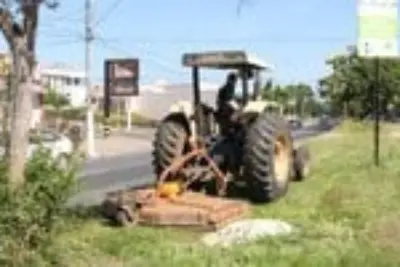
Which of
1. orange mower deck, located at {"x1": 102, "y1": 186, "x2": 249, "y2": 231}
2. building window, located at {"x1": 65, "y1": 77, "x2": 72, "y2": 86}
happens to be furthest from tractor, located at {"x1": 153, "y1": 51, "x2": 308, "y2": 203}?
building window, located at {"x1": 65, "y1": 77, "x2": 72, "y2": 86}

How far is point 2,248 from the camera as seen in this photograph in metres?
10.0

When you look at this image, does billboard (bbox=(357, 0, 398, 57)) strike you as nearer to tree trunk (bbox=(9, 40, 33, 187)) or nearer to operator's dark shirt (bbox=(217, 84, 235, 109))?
operator's dark shirt (bbox=(217, 84, 235, 109))

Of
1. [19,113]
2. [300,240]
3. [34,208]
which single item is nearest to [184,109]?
[300,240]

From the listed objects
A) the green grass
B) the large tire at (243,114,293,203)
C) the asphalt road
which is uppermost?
the large tire at (243,114,293,203)

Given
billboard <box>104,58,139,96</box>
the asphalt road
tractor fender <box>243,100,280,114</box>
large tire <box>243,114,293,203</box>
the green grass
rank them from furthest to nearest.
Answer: billboard <box>104,58,139,96</box> → the asphalt road → tractor fender <box>243,100,280,114</box> → large tire <box>243,114,293,203</box> → the green grass

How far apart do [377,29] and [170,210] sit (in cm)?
918

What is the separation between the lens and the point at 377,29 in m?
22.9

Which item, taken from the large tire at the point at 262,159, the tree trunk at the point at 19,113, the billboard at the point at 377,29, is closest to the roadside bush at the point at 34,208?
the tree trunk at the point at 19,113

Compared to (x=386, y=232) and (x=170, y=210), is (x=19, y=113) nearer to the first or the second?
(x=170, y=210)

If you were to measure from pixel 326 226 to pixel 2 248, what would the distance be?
5.31 metres

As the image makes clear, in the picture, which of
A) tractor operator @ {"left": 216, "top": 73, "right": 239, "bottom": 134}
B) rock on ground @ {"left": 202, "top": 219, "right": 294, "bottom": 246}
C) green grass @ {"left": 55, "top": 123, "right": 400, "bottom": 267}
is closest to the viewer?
green grass @ {"left": 55, "top": 123, "right": 400, "bottom": 267}

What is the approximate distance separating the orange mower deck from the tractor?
1489 mm

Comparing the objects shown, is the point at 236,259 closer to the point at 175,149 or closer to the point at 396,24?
the point at 175,149

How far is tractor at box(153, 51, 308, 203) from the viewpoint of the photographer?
17.7 m
